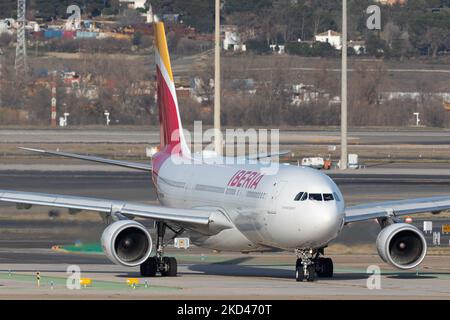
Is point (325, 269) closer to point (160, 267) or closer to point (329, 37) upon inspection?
point (160, 267)

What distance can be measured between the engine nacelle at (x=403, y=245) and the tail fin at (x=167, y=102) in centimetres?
1012

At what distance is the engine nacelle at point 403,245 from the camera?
113 feet

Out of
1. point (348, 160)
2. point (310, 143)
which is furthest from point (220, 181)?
point (310, 143)

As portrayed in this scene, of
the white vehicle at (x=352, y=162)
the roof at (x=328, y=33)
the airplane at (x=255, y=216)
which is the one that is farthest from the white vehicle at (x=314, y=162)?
the roof at (x=328, y=33)

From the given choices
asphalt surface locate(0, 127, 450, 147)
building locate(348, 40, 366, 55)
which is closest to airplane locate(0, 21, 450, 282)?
asphalt surface locate(0, 127, 450, 147)

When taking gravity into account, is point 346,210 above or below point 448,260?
above

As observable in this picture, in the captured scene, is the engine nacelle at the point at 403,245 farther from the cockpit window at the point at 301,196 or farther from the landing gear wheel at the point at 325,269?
the cockpit window at the point at 301,196

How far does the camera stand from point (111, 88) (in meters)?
134

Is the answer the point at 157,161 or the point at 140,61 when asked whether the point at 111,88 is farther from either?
the point at 157,161

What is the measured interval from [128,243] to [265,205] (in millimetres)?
3673

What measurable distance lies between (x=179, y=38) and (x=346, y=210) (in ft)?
451

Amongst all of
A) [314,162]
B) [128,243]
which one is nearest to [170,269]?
[128,243]

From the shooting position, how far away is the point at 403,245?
34625 mm

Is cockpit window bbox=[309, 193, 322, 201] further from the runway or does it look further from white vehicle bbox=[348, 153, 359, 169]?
white vehicle bbox=[348, 153, 359, 169]
